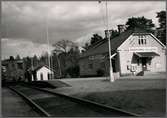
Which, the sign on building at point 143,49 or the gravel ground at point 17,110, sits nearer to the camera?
the gravel ground at point 17,110

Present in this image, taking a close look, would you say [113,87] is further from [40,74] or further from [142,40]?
[40,74]

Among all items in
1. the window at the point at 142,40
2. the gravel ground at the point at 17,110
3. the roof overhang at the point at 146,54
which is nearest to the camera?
the gravel ground at the point at 17,110

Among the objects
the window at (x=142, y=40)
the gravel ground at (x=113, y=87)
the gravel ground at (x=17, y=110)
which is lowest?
the gravel ground at (x=17, y=110)

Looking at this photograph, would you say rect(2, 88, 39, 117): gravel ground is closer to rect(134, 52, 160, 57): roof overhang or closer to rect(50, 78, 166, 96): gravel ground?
rect(50, 78, 166, 96): gravel ground

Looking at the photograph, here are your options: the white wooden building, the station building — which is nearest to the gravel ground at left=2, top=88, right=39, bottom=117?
the station building

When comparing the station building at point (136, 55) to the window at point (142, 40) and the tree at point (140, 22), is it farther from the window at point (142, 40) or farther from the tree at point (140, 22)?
the tree at point (140, 22)

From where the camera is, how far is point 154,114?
9.62m

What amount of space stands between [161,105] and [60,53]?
8704 centimetres

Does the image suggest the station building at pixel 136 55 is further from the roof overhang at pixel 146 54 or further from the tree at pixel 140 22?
the tree at pixel 140 22

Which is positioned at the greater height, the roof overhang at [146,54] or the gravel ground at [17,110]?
the roof overhang at [146,54]

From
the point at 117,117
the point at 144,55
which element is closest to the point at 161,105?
the point at 117,117

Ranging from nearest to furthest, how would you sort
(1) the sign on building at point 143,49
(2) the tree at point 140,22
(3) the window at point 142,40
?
(1) the sign on building at point 143,49 < (3) the window at point 142,40 < (2) the tree at point 140,22

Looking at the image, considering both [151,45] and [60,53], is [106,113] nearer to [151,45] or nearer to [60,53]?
[151,45]

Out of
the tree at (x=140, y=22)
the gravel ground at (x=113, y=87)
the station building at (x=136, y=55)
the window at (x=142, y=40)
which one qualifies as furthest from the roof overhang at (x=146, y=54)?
the tree at (x=140, y=22)
